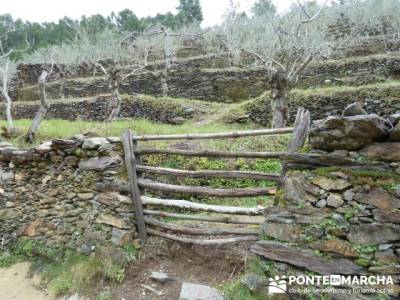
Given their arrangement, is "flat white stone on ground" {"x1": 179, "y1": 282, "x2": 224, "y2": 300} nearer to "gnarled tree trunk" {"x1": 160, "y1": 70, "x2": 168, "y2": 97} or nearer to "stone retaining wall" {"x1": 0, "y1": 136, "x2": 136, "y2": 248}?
"stone retaining wall" {"x1": 0, "y1": 136, "x2": 136, "y2": 248}

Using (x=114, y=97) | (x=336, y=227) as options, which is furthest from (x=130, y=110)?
(x=336, y=227)

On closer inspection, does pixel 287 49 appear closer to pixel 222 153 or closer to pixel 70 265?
pixel 222 153

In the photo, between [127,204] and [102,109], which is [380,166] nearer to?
[127,204]

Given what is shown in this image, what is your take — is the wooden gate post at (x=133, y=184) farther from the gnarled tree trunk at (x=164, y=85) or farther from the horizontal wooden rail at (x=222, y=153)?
the gnarled tree trunk at (x=164, y=85)

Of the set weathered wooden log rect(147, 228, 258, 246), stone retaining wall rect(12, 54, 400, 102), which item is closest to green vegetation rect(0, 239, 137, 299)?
weathered wooden log rect(147, 228, 258, 246)

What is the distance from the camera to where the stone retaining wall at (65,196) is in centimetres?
477

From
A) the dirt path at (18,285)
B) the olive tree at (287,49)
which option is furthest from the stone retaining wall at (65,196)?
the olive tree at (287,49)

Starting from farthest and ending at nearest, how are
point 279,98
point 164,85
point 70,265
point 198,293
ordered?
point 164,85 → point 279,98 → point 70,265 → point 198,293

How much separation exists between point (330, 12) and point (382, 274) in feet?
86.3

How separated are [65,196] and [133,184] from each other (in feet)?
4.28

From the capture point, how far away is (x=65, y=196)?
5.18m

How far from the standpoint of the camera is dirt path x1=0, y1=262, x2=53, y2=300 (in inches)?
179

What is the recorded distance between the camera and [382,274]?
2.68 metres

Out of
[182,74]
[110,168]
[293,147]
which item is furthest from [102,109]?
[293,147]
